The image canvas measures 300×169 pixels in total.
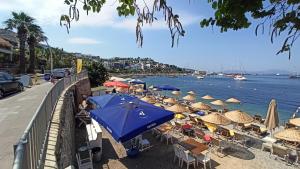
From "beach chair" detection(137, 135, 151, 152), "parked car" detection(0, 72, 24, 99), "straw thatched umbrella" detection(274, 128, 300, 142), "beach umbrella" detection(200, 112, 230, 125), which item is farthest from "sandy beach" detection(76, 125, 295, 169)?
"parked car" detection(0, 72, 24, 99)

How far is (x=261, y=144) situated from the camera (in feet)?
48.8

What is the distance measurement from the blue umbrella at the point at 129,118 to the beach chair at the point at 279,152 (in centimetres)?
649

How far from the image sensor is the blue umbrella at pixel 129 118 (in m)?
9.11

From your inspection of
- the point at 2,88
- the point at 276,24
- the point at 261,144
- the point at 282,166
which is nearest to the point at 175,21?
the point at 276,24

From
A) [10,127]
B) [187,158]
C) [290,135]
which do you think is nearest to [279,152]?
[290,135]

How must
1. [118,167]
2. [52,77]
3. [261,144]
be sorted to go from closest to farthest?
1. [118,167]
2. [261,144]
3. [52,77]

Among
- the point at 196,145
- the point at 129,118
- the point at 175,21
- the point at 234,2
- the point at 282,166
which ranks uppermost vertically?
the point at 234,2

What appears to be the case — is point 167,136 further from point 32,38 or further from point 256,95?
point 256,95

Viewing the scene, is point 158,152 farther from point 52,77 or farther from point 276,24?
point 52,77

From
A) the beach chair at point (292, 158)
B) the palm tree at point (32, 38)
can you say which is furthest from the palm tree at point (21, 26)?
the beach chair at point (292, 158)

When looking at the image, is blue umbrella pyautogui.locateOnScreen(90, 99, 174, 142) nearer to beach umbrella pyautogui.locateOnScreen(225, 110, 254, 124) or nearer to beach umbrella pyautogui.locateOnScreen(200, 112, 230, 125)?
beach umbrella pyautogui.locateOnScreen(200, 112, 230, 125)

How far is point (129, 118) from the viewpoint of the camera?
32.2ft

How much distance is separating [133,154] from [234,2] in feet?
32.5

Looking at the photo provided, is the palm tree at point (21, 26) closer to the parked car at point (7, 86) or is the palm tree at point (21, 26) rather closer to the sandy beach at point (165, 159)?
the parked car at point (7, 86)
